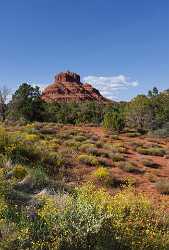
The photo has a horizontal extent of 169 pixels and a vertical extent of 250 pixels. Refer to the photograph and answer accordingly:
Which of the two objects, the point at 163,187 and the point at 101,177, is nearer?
the point at 163,187

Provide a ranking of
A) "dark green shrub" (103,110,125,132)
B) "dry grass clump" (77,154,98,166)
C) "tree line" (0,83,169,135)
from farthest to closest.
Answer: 1. "tree line" (0,83,169,135)
2. "dark green shrub" (103,110,125,132)
3. "dry grass clump" (77,154,98,166)

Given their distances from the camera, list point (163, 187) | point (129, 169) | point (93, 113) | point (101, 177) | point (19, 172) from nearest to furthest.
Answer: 1. point (19, 172)
2. point (163, 187)
3. point (101, 177)
4. point (129, 169)
5. point (93, 113)

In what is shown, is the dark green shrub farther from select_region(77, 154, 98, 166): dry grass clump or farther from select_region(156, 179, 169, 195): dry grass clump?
select_region(156, 179, 169, 195): dry grass clump

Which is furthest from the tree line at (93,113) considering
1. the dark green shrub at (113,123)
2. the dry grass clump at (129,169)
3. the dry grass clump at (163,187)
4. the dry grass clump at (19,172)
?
the dry grass clump at (19,172)

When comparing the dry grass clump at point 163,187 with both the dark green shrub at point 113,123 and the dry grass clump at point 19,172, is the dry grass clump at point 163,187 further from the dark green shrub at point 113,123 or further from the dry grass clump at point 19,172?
the dark green shrub at point 113,123

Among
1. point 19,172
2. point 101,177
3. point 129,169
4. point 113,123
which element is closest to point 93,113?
point 113,123

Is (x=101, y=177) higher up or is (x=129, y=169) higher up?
(x=101, y=177)

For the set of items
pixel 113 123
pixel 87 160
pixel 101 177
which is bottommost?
pixel 101 177

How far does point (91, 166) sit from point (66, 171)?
3274 mm

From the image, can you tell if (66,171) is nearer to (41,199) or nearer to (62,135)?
(41,199)

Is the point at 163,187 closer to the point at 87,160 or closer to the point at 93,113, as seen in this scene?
the point at 87,160

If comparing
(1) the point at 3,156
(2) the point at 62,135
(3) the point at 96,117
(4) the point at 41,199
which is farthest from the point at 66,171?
(3) the point at 96,117

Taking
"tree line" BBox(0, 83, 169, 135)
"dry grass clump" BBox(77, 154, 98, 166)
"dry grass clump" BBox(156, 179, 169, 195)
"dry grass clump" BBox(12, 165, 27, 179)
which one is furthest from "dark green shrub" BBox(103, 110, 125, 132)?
"dry grass clump" BBox(12, 165, 27, 179)

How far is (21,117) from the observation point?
45250 millimetres
